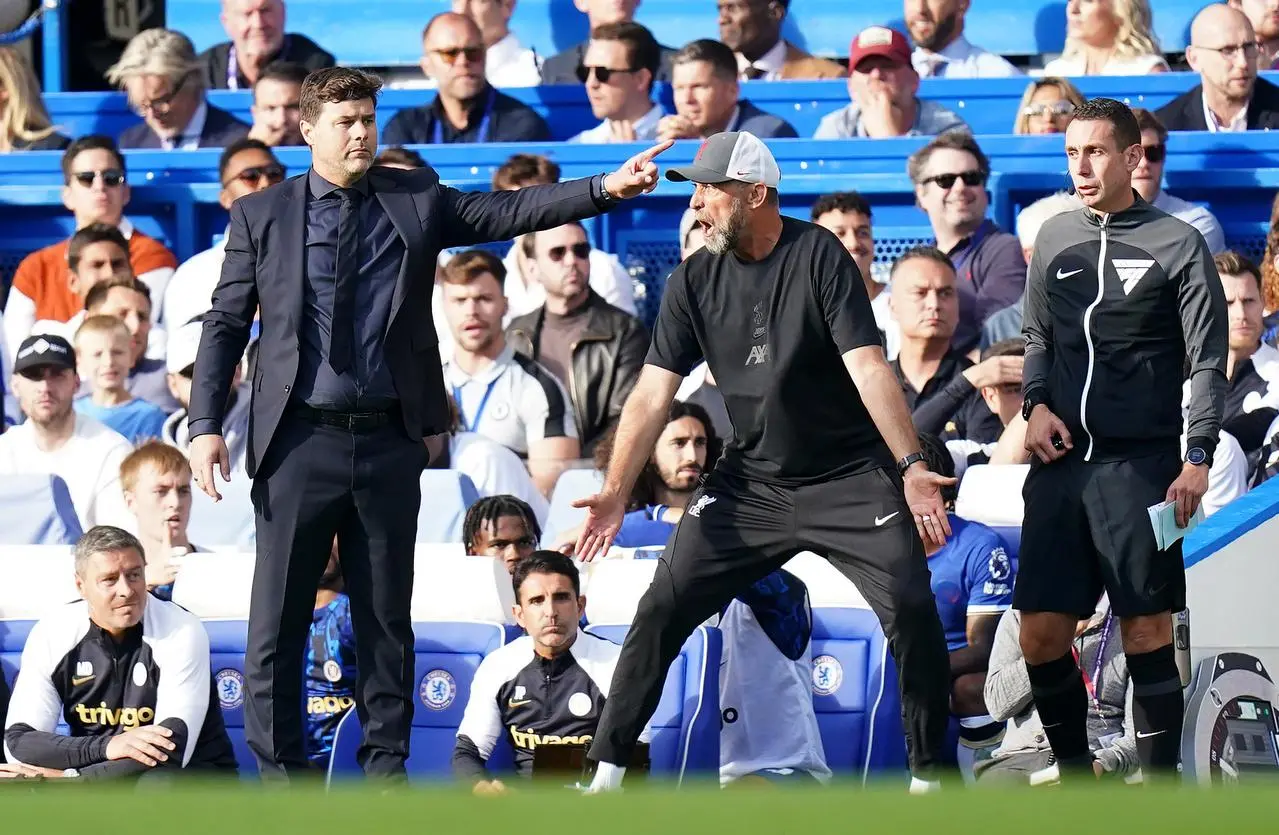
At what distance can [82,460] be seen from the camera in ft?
28.7

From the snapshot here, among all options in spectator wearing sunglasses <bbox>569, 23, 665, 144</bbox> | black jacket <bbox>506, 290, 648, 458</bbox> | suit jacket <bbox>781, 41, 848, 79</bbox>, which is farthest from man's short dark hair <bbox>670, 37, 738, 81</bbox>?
black jacket <bbox>506, 290, 648, 458</bbox>

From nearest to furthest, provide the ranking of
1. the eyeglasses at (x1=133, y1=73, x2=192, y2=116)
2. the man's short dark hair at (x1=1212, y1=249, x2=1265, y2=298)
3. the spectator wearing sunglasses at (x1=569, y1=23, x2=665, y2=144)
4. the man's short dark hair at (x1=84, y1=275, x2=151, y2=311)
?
the man's short dark hair at (x1=1212, y1=249, x2=1265, y2=298) → the man's short dark hair at (x1=84, y1=275, x2=151, y2=311) → the spectator wearing sunglasses at (x1=569, y1=23, x2=665, y2=144) → the eyeglasses at (x1=133, y1=73, x2=192, y2=116)

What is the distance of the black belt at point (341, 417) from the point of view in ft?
19.1

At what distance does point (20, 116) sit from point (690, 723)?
6121 millimetres

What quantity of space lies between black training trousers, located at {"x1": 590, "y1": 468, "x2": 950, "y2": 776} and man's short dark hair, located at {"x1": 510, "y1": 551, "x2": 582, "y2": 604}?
3.05 feet

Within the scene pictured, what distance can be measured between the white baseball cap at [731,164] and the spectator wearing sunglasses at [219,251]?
4041 mm

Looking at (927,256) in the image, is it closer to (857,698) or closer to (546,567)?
(857,698)

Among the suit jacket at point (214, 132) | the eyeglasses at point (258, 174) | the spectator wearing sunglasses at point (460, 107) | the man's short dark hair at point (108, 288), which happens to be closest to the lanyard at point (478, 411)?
the eyeglasses at point (258, 174)

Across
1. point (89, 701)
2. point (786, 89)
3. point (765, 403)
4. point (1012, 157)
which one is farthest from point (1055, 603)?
point (786, 89)

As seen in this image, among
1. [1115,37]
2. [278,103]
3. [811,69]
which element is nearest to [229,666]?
[278,103]

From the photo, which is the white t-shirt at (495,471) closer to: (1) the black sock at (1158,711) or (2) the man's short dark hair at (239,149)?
(2) the man's short dark hair at (239,149)

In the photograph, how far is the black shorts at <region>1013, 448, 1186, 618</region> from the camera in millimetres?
5922

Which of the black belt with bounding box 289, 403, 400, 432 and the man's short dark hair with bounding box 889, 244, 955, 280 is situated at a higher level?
the man's short dark hair with bounding box 889, 244, 955, 280

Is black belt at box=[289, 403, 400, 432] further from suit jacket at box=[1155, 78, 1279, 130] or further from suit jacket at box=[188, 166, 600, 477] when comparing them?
suit jacket at box=[1155, 78, 1279, 130]
